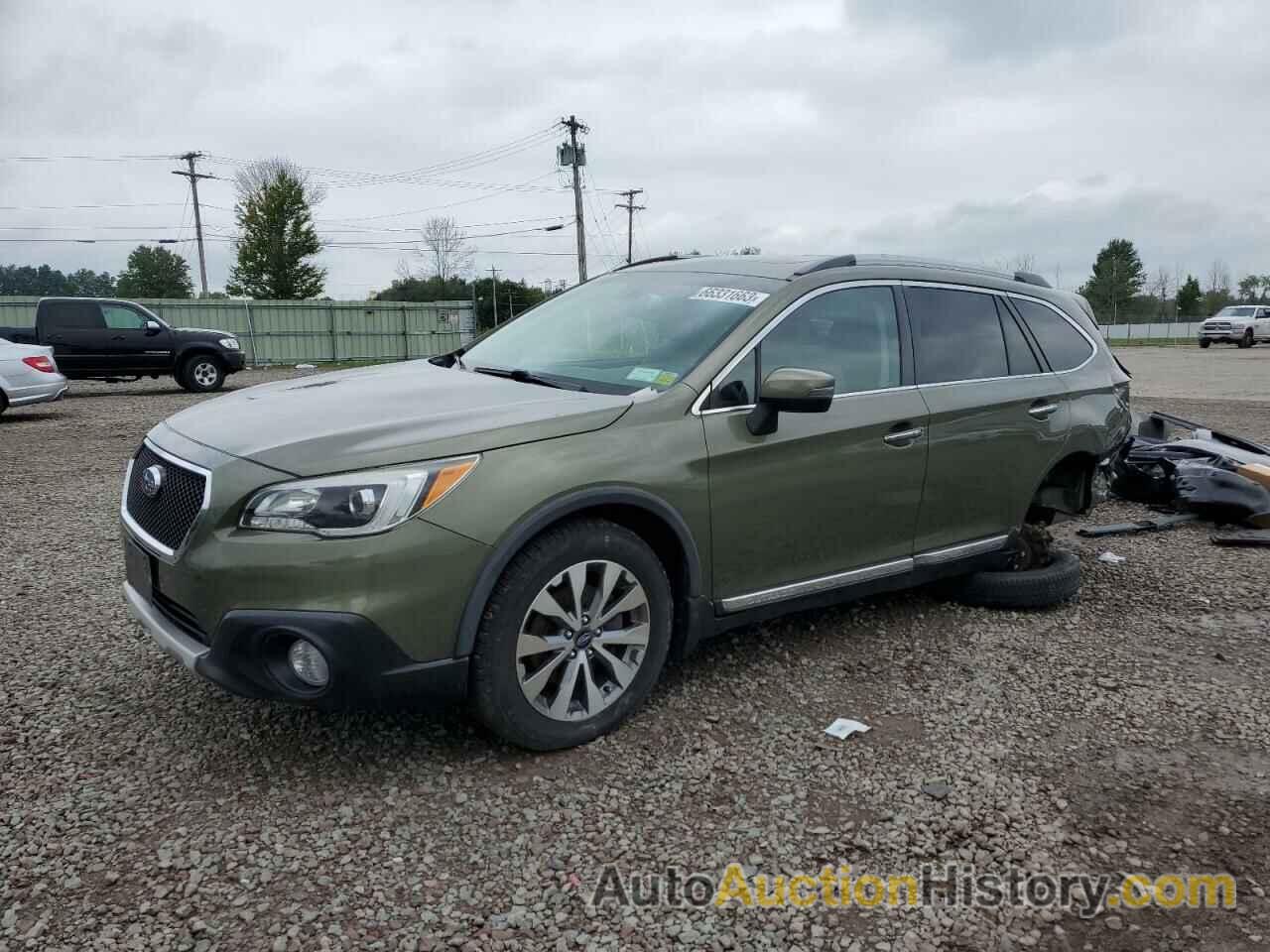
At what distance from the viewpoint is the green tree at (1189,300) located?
2896 inches

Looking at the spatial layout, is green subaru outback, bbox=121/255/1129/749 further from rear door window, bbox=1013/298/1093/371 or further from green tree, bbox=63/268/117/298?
green tree, bbox=63/268/117/298

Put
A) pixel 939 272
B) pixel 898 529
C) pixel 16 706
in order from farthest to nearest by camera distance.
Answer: pixel 939 272
pixel 898 529
pixel 16 706

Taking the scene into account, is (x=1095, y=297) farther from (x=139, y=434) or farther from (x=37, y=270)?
(x=37, y=270)

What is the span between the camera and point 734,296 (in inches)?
152

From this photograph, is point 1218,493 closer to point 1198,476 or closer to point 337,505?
point 1198,476

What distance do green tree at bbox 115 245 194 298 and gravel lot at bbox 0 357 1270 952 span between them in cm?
7836

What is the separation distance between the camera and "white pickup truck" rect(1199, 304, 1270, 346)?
39.5 meters

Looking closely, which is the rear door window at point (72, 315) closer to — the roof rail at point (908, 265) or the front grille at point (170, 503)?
the front grille at point (170, 503)

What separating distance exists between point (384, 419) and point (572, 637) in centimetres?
92

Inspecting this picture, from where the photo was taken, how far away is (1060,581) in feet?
15.5

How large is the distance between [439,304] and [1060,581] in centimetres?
3281

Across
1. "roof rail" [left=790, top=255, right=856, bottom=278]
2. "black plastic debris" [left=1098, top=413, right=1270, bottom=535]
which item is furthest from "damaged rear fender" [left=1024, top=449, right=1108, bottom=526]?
"black plastic debris" [left=1098, top=413, right=1270, bottom=535]

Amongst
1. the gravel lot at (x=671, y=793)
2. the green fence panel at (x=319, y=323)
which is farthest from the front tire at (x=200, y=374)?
the gravel lot at (x=671, y=793)

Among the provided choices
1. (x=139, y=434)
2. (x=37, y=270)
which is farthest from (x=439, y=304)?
(x=37, y=270)
